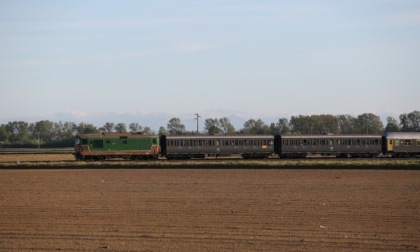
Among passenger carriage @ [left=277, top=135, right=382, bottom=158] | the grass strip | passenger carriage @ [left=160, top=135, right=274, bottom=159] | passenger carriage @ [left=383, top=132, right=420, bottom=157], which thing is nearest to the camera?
the grass strip

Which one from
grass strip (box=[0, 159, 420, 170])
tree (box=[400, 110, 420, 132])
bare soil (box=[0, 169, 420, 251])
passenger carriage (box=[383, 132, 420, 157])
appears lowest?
bare soil (box=[0, 169, 420, 251])

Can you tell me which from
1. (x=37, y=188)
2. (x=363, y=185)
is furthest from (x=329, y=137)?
(x=37, y=188)

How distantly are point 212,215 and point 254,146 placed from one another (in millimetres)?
53424

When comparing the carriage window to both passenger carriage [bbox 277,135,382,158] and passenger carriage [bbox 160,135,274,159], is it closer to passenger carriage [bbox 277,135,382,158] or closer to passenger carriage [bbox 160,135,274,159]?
passenger carriage [bbox 160,135,274,159]

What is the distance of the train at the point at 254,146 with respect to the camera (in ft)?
250

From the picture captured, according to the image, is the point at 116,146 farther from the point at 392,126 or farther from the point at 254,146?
the point at 392,126

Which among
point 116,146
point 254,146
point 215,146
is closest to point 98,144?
point 116,146

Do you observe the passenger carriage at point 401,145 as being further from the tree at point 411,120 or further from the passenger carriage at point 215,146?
the tree at point 411,120

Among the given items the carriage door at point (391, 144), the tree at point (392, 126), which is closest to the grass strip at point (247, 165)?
the carriage door at point (391, 144)

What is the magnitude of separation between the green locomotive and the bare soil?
101ft

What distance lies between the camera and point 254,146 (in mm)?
79000

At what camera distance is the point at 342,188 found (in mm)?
37906

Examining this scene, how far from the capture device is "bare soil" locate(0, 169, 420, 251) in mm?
19984

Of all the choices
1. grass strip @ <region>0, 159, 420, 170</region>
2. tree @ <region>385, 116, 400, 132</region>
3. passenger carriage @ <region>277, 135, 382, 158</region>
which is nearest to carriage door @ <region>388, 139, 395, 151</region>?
passenger carriage @ <region>277, 135, 382, 158</region>
